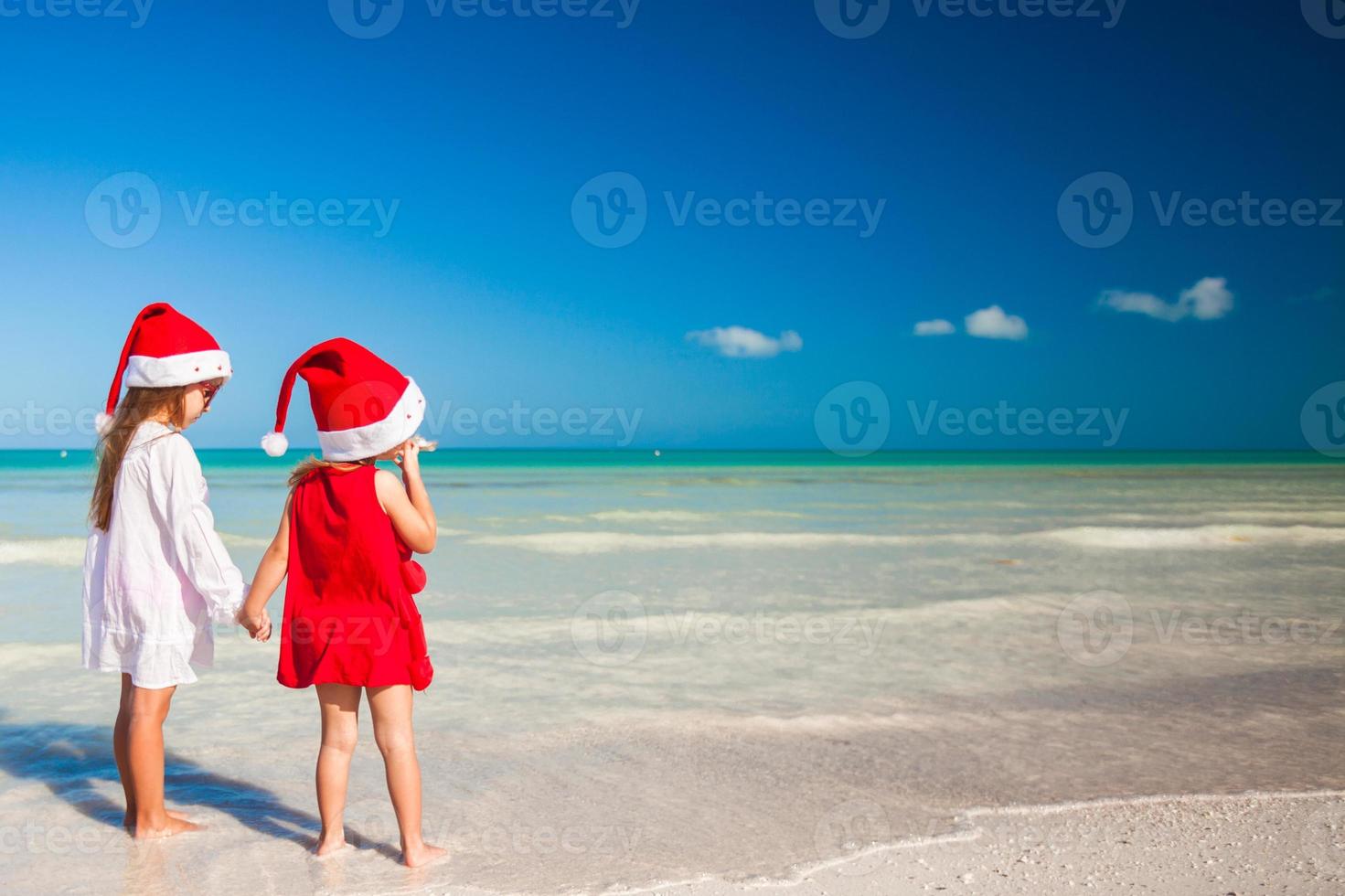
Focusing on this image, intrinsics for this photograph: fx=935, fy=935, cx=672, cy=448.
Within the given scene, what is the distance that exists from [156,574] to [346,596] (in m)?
0.78

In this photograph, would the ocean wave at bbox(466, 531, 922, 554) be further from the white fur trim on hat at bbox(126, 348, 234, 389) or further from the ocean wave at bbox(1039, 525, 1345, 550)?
the white fur trim on hat at bbox(126, 348, 234, 389)

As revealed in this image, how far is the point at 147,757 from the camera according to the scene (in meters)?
3.29

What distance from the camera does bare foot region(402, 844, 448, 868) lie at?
3.10 meters

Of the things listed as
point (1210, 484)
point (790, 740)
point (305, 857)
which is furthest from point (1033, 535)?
point (1210, 484)

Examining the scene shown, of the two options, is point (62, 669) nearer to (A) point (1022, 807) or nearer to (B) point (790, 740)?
(B) point (790, 740)

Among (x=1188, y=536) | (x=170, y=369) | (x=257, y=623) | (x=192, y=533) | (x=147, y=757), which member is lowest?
(x=1188, y=536)

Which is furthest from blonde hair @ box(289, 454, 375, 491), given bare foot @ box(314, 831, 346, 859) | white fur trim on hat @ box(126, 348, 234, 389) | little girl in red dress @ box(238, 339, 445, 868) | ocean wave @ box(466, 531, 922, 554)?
ocean wave @ box(466, 531, 922, 554)

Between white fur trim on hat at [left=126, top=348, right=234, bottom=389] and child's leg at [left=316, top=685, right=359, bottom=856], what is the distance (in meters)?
1.26

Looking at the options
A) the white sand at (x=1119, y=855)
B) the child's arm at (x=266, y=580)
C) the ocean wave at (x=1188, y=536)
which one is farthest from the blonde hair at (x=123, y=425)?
the ocean wave at (x=1188, y=536)

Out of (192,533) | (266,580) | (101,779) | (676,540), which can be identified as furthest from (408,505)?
(676,540)

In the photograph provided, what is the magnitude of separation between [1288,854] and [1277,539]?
1232 cm

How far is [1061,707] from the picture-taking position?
5027mm

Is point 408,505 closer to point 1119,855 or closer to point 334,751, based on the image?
point 334,751

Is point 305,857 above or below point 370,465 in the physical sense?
below
